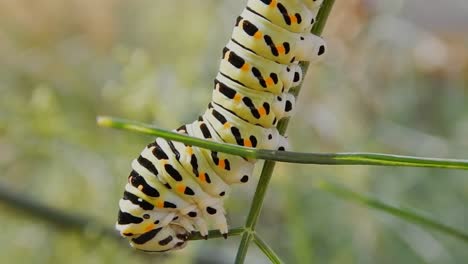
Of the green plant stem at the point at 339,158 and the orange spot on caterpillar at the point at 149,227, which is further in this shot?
the orange spot on caterpillar at the point at 149,227

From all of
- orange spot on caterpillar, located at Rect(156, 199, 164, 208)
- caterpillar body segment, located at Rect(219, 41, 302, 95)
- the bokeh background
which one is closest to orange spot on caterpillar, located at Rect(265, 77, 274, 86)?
caterpillar body segment, located at Rect(219, 41, 302, 95)

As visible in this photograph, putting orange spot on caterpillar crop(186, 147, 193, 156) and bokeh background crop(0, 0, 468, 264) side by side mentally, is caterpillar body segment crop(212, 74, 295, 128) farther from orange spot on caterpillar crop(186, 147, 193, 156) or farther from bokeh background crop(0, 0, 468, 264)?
bokeh background crop(0, 0, 468, 264)

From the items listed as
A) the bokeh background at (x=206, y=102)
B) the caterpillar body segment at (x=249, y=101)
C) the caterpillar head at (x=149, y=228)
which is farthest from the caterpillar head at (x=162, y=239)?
the bokeh background at (x=206, y=102)

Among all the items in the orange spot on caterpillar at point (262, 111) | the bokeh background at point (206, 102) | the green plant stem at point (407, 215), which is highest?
the orange spot on caterpillar at point (262, 111)

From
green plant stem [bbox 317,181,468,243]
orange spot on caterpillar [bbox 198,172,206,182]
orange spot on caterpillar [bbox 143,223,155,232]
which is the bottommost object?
orange spot on caterpillar [bbox 143,223,155,232]

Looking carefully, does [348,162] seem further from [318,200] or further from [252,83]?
[318,200]

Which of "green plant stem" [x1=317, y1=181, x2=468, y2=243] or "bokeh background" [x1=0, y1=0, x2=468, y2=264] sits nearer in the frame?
"green plant stem" [x1=317, y1=181, x2=468, y2=243]

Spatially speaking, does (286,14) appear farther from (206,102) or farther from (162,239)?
(206,102)

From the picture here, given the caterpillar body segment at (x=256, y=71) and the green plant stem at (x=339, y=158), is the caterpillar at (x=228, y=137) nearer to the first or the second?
the caterpillar body segment at (x=256, y=71)
